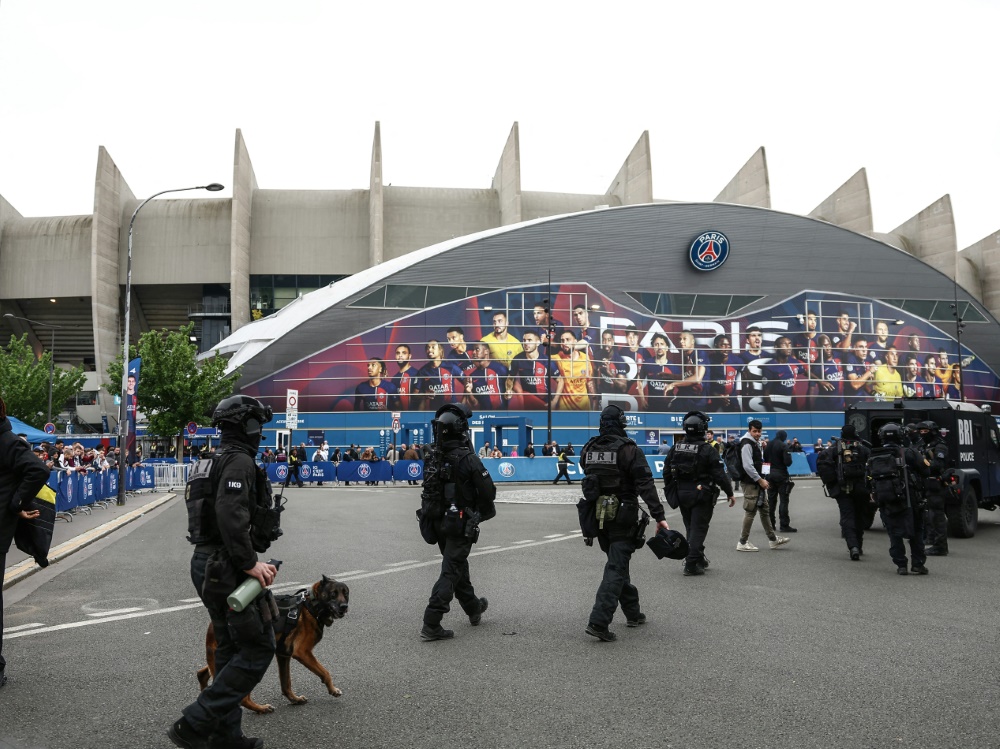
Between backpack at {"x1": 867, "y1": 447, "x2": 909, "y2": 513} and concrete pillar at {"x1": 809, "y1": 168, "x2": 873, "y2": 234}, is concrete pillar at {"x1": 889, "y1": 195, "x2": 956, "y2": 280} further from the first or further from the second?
backpack at {"x1": 867, "y1": 447, "x2": 909, "y2": 513}

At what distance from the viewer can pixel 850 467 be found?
10.7m

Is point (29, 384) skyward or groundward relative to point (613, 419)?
skyward

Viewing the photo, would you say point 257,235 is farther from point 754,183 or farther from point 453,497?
point 453,497

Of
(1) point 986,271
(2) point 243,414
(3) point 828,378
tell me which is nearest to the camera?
(2) point 243,414

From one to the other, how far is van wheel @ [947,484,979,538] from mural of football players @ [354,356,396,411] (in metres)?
30.5

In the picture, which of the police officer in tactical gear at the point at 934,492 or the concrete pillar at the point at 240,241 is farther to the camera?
the concrete pillar at the point at 240,241

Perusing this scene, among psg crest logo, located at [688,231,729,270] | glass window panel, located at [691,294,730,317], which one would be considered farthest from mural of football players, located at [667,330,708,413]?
psg crest logo, located at [688,231,729,270]

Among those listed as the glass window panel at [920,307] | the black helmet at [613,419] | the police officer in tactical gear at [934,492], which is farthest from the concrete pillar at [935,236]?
the black helmet at [613,419]

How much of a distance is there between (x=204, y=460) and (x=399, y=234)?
193 feet

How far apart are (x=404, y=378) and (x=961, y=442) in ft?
99.1

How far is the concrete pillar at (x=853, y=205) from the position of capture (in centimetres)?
6216

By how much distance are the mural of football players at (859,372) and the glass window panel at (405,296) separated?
2481cm

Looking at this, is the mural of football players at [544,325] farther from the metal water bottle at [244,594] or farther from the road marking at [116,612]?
the metal water bottle at [244,594]

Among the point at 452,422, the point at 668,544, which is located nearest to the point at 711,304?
the point at 668,544
